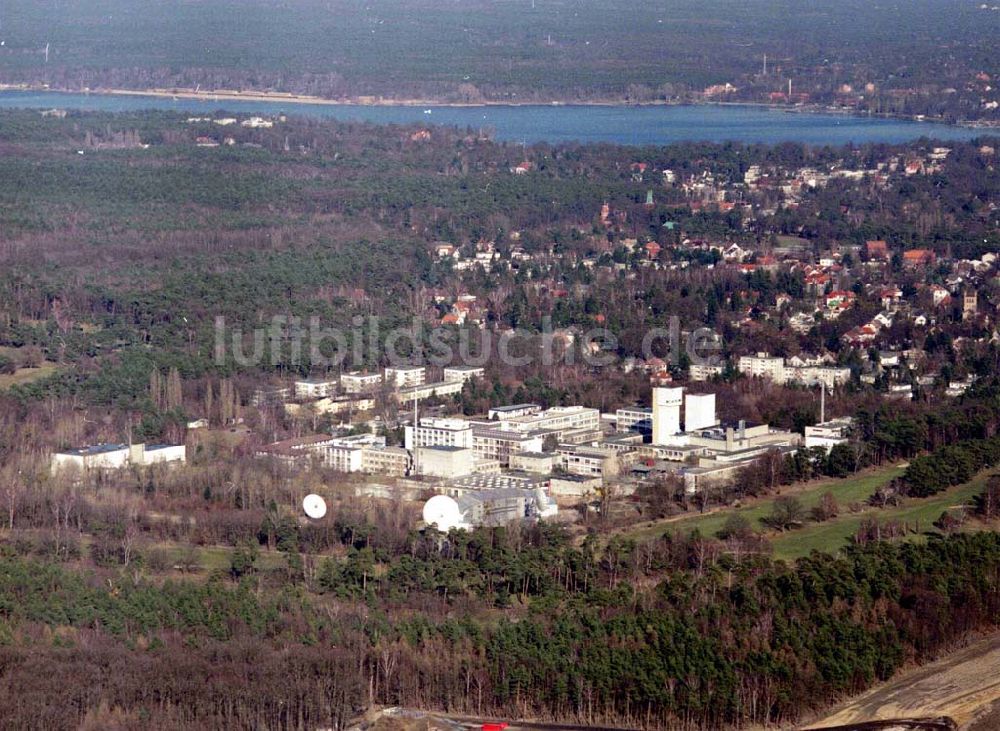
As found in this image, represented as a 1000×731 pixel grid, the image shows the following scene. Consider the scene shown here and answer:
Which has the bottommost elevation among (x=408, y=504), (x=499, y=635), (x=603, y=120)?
(x=603, y=120)

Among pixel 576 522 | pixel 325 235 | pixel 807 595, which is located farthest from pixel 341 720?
pixel 325 235

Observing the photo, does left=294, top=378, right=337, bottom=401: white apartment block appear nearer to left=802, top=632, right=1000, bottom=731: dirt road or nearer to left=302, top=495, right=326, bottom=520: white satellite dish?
left=302, top=495, right=326, bottom=520: white satellite dish

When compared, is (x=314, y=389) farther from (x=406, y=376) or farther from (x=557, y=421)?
(x=557, y=421)

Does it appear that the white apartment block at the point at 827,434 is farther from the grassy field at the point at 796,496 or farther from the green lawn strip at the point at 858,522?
the green lawn strip at the point at 858,522

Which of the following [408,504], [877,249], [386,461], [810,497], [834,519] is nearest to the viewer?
[834,519]

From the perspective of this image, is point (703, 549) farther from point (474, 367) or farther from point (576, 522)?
point (474, 367)

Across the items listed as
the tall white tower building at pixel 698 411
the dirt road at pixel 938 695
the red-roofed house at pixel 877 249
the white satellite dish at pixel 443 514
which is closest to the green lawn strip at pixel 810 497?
the white satellite dish at pixel 443 514

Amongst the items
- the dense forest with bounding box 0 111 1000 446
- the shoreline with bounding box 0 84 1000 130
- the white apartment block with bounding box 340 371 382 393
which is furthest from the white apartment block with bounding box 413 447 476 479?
the shoreline with bounding box 0 84 1000 130

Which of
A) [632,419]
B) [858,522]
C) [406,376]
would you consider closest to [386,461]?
[632,419]
